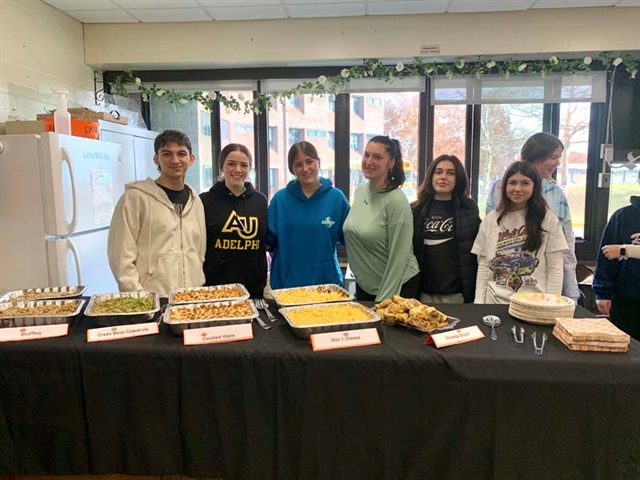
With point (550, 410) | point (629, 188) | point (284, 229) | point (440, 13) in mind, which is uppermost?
point (440, 13)

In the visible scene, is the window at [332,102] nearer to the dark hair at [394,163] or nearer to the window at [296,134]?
the window at [296,134]

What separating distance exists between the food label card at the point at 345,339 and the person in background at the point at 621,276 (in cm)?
168

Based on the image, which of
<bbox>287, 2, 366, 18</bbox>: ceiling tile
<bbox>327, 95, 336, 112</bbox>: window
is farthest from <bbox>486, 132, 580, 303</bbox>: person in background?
<bbox>327, 95, 336, 112</bbox>: window

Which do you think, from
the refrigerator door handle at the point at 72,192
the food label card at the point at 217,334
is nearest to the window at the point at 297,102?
the refrigerator door handle at the point at 72,192

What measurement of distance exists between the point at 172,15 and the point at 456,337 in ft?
10.6

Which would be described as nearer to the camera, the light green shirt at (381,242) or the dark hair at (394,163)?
the light green shirt at (381,242)

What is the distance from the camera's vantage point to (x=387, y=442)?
1206 mm

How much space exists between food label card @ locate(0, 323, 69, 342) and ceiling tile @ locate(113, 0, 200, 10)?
102 inches

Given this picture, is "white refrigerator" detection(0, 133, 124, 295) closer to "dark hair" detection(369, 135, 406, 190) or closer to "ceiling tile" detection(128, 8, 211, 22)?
"ceiling tile" detection(128, 8, 211, 22)

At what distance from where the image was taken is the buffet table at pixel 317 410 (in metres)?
1.16

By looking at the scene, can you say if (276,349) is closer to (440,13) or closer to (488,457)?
(488,457)

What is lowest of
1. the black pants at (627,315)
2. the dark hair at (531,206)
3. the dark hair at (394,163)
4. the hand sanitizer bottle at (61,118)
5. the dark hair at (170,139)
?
the black pants at (627,315)

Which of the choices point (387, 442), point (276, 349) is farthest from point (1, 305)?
point (387, 442)

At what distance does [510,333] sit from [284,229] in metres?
A: 1.22
